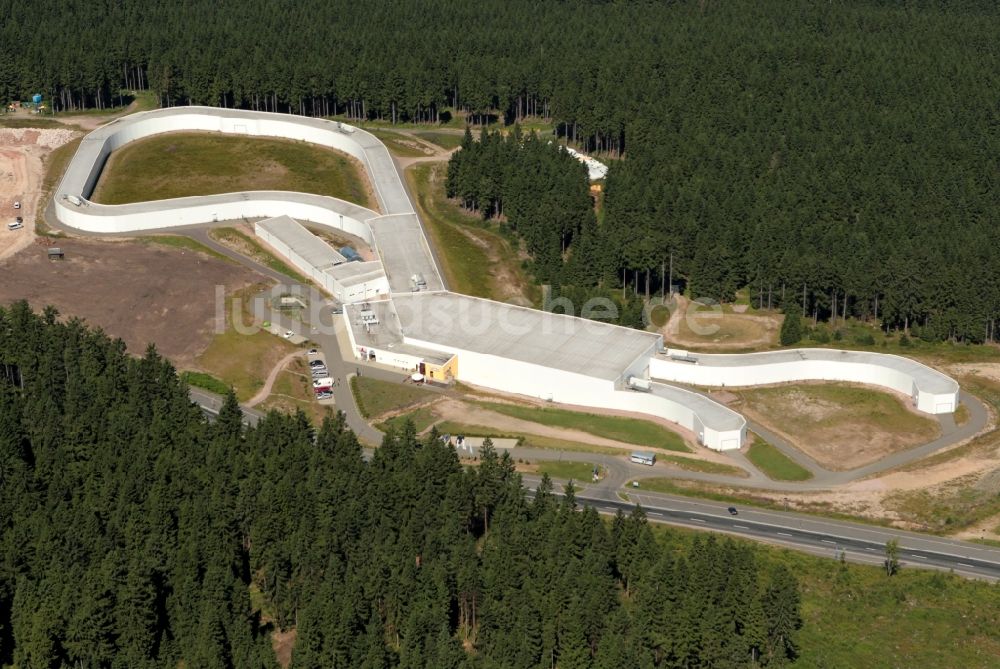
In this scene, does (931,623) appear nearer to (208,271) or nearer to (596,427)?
(596,427)

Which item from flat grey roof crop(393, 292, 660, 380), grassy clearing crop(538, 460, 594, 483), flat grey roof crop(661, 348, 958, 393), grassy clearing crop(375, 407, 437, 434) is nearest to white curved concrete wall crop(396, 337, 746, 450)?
flat grey roof crop(393, 292, 660, 380)

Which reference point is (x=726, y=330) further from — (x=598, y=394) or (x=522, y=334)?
(x=522, y=334)

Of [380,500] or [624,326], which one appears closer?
[380,500]

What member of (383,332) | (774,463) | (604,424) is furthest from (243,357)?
(774,463)

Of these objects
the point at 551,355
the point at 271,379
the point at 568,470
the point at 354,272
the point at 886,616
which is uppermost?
the point at 354,272

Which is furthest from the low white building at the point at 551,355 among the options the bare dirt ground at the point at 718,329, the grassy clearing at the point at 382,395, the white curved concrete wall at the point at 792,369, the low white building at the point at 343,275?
the bare dirt ground at the point at 718,329

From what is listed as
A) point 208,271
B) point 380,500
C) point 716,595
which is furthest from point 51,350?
point 716,595
